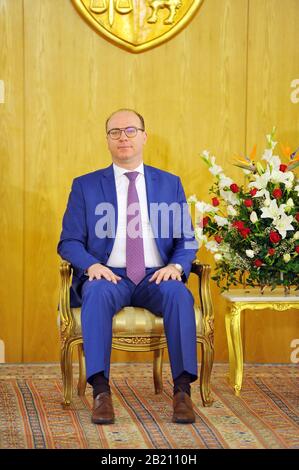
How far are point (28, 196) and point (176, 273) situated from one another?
1.39 metres

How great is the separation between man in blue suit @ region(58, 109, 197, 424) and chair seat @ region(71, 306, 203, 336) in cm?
5

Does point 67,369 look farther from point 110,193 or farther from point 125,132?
point 125,132

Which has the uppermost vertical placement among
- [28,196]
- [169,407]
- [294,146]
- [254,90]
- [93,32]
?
[93,32]

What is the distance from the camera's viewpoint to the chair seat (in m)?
3.99

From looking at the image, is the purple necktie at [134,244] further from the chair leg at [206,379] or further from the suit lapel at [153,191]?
the chair leg at [206,379]

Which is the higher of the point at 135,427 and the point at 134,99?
the point at 134,99

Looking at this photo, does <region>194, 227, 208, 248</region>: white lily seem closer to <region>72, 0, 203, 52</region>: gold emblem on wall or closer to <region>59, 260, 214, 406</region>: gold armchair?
<region>59, 260, 214, 406</region>: gold armchair

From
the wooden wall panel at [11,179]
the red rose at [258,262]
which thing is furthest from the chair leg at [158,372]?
the wooden wall panel at [11,179]

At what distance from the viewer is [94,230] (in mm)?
4316

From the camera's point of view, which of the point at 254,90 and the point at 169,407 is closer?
the point at 169,407

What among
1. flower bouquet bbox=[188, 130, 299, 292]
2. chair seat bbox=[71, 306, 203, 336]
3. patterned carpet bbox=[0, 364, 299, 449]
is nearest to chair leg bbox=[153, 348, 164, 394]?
patterned carpet bbox=[0, 364, 299, 449]

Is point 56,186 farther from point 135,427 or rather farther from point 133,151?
point 135,427

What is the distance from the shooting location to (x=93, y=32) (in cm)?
509

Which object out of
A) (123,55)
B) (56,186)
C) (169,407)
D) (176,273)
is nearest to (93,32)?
(123,55)
